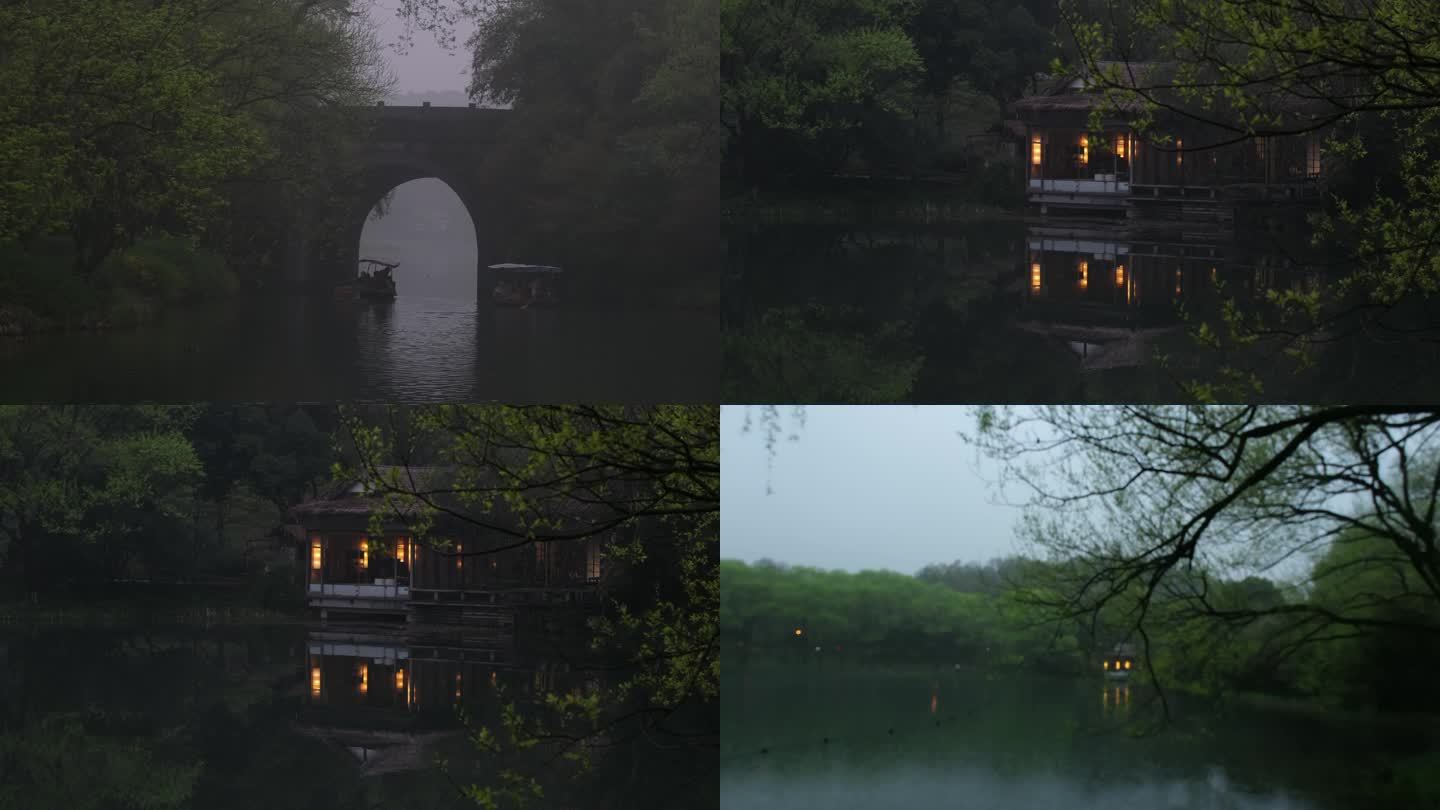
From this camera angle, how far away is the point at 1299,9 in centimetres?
566

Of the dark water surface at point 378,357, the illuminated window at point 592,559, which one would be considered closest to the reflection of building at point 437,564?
the illuminated window at point 592,559

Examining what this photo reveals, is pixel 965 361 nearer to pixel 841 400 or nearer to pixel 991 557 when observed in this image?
pixel 841 400

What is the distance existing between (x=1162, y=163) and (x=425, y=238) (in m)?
3.34

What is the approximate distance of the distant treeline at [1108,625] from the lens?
747cm

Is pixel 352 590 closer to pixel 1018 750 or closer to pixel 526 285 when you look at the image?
pixel 526 285

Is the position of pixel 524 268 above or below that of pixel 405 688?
above

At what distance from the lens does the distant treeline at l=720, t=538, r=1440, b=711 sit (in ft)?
Result: 24.5

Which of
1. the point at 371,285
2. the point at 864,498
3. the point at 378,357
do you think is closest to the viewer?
the point at 378,357

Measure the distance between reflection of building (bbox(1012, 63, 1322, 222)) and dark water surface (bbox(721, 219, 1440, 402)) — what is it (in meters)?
0.14

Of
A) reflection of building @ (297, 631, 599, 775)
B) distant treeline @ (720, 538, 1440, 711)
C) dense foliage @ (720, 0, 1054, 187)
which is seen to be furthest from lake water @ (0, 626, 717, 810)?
dense foliage @ (720, 0, 1054, 187)

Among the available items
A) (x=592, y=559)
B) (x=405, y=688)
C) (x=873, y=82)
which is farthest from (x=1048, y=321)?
(x=405, y=688)

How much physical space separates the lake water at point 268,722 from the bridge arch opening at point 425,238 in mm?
1627

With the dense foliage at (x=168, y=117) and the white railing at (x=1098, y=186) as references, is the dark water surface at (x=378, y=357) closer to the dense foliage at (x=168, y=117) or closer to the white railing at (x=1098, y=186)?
the dense foliage at (x=168, y=117)

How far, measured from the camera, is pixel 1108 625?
7.58 metres
